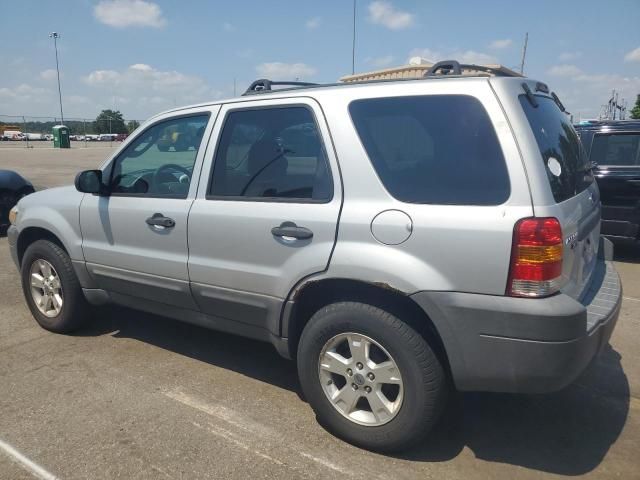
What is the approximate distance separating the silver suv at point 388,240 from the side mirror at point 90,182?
32cm

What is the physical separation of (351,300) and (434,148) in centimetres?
88

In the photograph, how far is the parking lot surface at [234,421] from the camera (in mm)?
2562

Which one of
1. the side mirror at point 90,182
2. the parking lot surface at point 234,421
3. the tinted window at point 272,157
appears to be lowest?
the parking lot surface at point 234,421

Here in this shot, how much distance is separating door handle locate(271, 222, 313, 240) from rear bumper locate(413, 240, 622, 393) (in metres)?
0.68

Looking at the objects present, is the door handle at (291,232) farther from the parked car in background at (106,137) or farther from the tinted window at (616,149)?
the parked car in background at (106,137)

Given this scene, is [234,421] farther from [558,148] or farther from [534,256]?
A: [558,148]

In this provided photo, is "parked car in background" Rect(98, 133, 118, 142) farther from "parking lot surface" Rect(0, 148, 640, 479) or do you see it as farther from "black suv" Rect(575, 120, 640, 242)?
"parking lot surface" Rect(0, 148, 640, 479)

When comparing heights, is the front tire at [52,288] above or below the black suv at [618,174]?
below

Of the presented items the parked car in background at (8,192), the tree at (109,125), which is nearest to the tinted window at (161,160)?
the parked car in background at (8,192)

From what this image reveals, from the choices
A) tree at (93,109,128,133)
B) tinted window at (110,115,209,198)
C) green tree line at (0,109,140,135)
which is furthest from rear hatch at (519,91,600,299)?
tree at (93,109,128,133)

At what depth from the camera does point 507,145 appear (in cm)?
228

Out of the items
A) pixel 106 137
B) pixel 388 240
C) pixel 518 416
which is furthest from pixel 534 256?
pixel 106 137

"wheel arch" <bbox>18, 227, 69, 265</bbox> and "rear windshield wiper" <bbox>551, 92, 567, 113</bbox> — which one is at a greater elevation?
"rear windshield wiper" <bbox>551, 92, 567, 113</bbox>

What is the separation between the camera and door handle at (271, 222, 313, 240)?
271 centimetres
